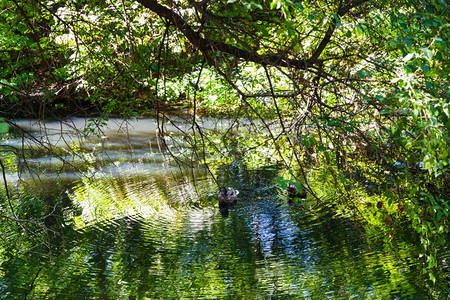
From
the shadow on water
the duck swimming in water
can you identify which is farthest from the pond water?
the duck swimming in water

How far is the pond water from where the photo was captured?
4.66 metres

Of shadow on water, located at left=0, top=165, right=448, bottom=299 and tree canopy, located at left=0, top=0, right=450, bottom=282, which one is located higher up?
tree canopy, located at left=0, top=0, right=450, bottom=282

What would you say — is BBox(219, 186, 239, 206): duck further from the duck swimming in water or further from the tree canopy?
the tree canopy

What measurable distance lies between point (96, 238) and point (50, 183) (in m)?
2.84

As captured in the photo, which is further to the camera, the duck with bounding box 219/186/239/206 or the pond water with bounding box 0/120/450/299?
the duck with bounding box 219/186/239/206

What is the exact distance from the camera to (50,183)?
8414 mm

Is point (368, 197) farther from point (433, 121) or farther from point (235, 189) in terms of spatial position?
point (433, 121)

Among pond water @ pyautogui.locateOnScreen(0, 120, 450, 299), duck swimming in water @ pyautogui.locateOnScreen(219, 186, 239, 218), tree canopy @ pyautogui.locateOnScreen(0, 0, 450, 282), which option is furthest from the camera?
duck swimming in water @ pyautogui.locateOnScreen(219, 186, 239, 218)

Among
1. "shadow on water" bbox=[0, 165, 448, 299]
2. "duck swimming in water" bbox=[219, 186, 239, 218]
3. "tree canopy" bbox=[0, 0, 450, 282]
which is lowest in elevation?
"shadow on water" bbox=[0, 165, 448, 299]

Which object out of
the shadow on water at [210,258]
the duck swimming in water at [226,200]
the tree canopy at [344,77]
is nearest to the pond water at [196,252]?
the shadow on water at [210,258]

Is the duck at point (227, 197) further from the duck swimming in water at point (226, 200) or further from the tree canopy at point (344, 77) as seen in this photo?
the tree canopy at point (344, 77)

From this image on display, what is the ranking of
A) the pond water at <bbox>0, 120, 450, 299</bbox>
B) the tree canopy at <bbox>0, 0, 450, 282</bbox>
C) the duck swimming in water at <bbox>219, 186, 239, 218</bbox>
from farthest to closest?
the duck swimming in water at <bbox>219, 186, 239, 218</bbox>, the pond water at <bbox>0, 120, 450, 299</bbox>, the tree canopy at <bbox>0, 0, 450, 282</bbox>

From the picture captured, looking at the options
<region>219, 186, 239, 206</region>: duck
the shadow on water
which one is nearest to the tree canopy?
the shadow on water

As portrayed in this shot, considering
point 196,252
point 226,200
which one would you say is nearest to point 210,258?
point 196,252
